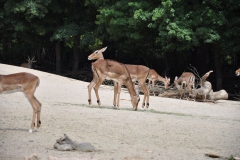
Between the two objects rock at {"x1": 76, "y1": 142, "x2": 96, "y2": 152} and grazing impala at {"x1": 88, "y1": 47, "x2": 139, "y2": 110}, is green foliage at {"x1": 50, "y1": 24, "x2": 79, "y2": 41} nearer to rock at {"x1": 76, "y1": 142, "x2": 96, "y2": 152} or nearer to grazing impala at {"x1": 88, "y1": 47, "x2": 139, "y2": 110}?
grazing impala at {"x1": 88, "y1": 47, "x2": 139, "y2": 110}

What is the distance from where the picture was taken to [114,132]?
10.9m

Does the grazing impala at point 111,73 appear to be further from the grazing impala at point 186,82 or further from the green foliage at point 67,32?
the green foliage at point 67,32

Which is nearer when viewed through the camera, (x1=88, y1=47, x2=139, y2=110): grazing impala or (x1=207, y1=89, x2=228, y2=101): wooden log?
(x1=88, y1=47, x2=139, y2=110): grazing impala

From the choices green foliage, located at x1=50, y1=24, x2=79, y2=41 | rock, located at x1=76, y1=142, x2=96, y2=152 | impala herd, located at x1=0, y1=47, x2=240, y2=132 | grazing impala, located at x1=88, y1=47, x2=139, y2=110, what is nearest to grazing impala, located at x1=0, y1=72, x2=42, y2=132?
impala herd, located at x1=0, y1=47, x2=240, y2=132

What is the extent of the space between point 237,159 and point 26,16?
72.0 feet

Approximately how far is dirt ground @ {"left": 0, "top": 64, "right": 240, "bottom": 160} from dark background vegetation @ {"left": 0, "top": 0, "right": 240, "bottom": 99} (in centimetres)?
852

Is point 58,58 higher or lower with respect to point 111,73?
higher

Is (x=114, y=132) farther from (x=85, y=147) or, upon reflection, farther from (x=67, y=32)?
(x=67, y=32)

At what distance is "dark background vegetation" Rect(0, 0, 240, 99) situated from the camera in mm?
24297

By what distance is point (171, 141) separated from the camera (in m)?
10.5

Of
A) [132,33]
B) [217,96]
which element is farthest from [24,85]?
[132,33]

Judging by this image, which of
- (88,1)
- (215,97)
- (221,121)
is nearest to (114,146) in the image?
(221,121)

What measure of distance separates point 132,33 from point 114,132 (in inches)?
616

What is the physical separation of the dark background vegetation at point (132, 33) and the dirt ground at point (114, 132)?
852 centimetres
